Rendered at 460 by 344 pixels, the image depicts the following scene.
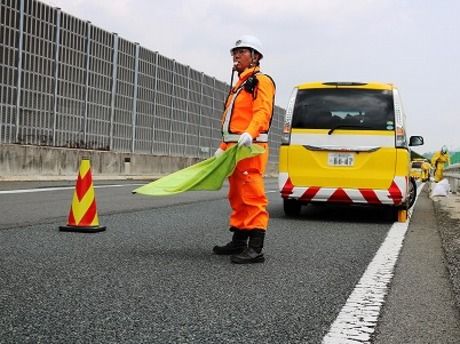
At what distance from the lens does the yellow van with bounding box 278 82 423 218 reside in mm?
8820

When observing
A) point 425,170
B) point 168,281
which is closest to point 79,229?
point 168,281

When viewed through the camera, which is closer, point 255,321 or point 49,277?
point 255,321

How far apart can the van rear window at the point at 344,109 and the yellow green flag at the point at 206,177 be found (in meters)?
3.60

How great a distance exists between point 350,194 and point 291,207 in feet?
3.27

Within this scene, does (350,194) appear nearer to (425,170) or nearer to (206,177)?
(206,177)

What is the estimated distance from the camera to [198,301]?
3.83 metres

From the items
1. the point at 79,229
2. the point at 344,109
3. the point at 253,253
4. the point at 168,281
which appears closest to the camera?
the point at 168,281

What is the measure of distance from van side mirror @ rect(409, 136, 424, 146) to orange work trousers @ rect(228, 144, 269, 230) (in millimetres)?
5399

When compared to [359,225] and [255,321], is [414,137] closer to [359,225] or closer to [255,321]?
[359,225]

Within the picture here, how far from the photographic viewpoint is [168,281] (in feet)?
14.4

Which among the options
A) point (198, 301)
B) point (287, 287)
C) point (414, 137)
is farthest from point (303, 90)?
point (198, 301)

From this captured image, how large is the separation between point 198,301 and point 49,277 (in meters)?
1.11

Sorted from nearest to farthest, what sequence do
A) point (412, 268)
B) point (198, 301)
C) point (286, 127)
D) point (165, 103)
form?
point (198, 301) → point (412, 268) → point (286, 127) → point (165, 103)

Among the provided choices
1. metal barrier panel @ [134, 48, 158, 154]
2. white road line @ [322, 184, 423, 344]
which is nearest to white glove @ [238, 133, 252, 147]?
white road line @ [322, 184, 423, 344]
